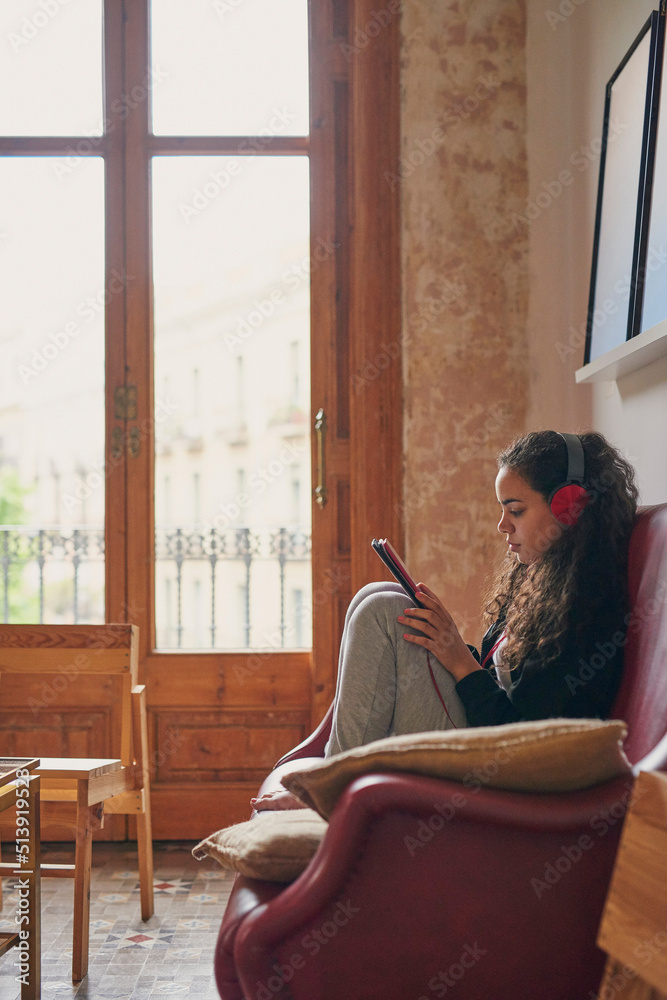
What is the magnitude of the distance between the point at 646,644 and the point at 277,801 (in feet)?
2.33

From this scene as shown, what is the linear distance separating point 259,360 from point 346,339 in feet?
1.07

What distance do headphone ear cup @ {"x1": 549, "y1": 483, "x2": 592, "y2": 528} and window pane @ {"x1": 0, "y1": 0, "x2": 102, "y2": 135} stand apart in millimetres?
2284

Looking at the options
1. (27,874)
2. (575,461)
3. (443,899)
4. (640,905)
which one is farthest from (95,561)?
(640,905)

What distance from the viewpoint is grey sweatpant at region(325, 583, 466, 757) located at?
5.37 ft

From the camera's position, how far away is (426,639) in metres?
1.64

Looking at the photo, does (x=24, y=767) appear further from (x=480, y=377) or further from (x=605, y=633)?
(x=480, y=377)

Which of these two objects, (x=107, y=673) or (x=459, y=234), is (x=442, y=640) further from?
(x=459, y=234)

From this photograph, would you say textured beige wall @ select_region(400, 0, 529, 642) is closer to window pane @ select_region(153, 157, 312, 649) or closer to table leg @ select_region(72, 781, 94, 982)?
window pane @ select_region(153, 157, 312, 649)

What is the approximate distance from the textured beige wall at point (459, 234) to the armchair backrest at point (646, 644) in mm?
1296

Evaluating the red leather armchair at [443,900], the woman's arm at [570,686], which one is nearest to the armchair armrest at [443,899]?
the red leather armchair at [443,900]

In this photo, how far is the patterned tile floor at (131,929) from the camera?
1.93 m

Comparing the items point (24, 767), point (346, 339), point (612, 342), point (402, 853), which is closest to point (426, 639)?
point (402, 853)

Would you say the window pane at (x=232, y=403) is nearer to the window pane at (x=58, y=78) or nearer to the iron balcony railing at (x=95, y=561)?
the iron balcony railing at (x=95, y=561)

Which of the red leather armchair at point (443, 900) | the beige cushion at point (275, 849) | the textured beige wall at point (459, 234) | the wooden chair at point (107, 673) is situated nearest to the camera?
the red leather armchair at point (443, 900)
